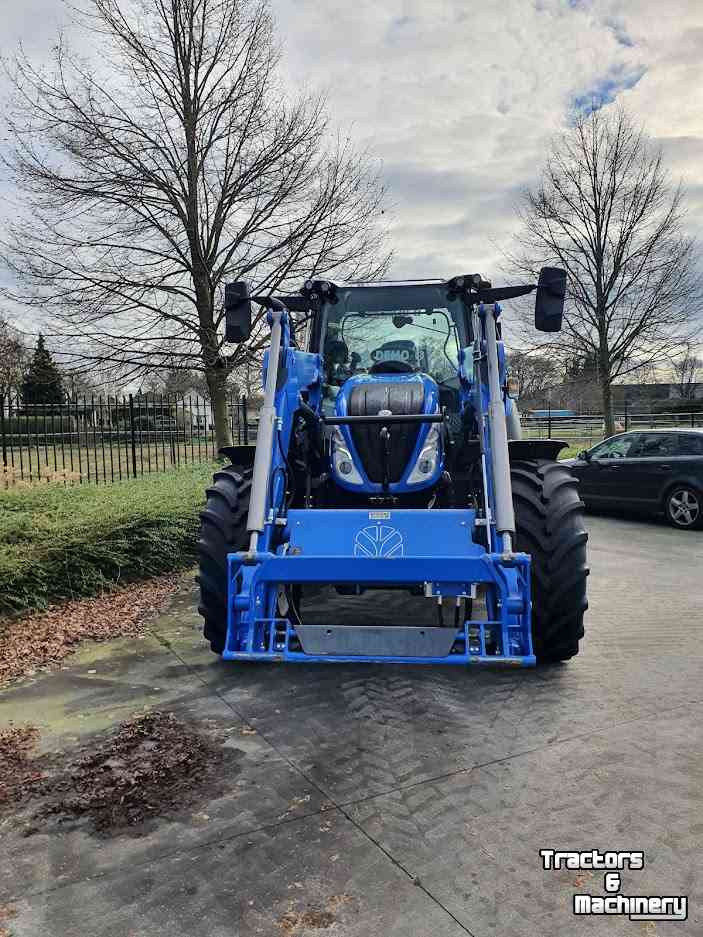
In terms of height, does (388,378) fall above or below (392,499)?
above

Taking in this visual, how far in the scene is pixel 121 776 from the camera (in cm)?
328

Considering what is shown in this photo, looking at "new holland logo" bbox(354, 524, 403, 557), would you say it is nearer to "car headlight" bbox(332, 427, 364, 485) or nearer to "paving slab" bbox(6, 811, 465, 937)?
"car headlight" bbox(332, 427, 364, 485)

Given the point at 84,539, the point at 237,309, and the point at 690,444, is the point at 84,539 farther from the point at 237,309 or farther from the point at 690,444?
the point at 690,444

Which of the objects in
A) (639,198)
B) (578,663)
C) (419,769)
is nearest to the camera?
(419,769)

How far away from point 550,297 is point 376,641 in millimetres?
2557

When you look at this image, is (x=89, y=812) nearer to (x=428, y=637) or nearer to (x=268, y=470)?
(x=428, y=637)

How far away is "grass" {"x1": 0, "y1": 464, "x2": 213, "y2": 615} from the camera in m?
5.88

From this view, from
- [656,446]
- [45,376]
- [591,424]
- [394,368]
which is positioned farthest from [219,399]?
[591,424]

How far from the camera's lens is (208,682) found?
4445 mm

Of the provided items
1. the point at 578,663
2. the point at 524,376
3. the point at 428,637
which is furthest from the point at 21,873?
the point at 524,376

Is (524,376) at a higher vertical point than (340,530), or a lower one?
higher

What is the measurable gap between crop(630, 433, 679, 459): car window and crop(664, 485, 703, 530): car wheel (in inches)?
22.7

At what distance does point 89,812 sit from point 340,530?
1.95m

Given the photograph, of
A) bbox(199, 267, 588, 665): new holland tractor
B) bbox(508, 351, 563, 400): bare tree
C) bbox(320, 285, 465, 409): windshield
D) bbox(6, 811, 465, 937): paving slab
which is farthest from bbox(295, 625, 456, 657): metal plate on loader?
bbox(508, 351, 563, 400): bare tree
